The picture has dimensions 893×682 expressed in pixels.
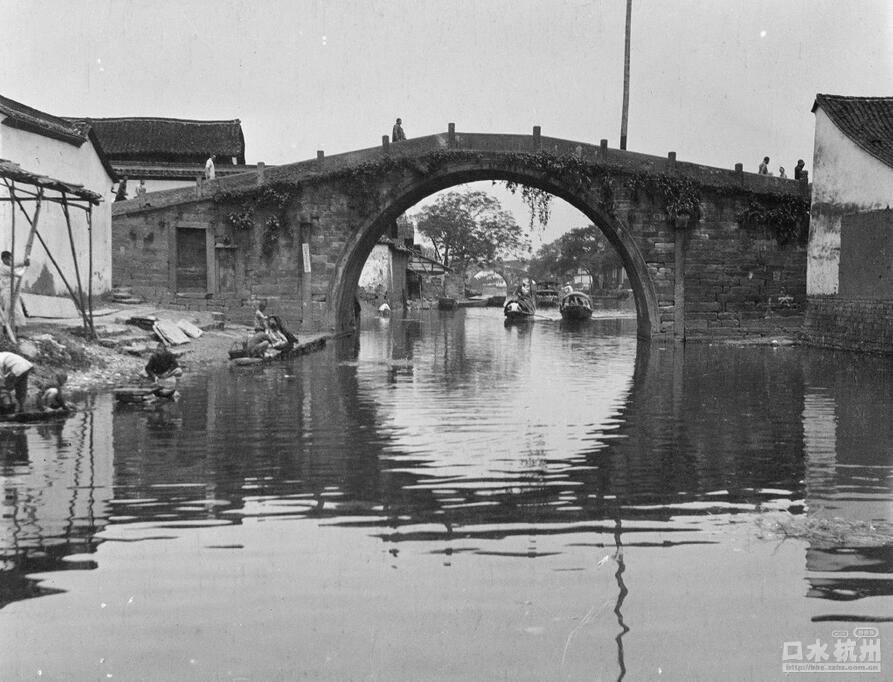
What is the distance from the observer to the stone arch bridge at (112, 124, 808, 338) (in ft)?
82.2

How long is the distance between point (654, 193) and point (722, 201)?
180cm

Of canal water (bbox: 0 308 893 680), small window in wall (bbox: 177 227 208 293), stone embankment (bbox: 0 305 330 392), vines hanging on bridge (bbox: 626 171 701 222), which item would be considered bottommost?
canal water (bbox: 0 308 893 680)

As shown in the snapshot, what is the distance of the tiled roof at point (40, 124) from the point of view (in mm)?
17016

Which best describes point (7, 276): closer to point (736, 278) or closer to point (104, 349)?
point (104, 349)

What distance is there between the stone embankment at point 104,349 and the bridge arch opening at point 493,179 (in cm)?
547

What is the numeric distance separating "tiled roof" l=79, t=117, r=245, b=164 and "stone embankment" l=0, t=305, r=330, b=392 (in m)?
18.4

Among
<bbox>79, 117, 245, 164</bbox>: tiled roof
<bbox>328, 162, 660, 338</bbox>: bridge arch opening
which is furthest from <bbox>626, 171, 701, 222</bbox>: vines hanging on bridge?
<bbox>79, 117, 245, 164</bbox>: tiled roof

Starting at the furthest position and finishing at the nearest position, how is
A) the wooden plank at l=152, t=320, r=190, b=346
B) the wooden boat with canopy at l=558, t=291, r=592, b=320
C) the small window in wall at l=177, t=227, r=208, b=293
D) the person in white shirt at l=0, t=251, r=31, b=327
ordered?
the wooden boat with canopy at l=558, t=291, r=592, b=320, the small window in wall at l=177, t=227, r=208, b=293, the wooden plank at l=152, t=320, r=190, b=346, the person in white shirt at l=0, t=251, r=31, b=327

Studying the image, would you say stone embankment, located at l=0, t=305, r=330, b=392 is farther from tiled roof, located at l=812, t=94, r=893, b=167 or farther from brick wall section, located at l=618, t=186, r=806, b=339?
tiled roof, located at l=812, t=94, r=893, b=167

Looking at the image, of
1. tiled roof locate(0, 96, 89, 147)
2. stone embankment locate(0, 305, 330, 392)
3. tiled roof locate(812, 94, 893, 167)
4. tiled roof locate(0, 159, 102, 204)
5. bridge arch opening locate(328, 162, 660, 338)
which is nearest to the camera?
tiled roof locate(0, 159, 102, 204)

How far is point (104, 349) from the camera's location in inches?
586

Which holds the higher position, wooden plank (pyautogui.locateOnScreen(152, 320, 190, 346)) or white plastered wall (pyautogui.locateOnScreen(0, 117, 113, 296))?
white plastered wall (pyautogui.locateOnScreen(0, 117, 113, 296))

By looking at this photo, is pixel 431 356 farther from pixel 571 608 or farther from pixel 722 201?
pixel 571 608

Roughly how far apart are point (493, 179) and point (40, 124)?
12.6 metres
